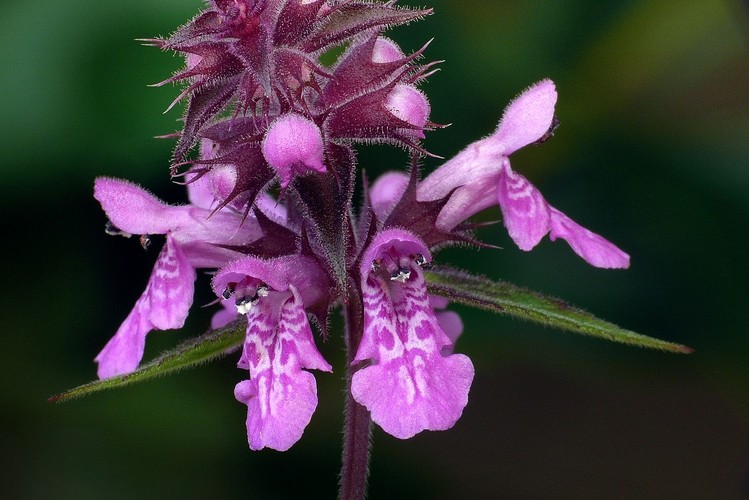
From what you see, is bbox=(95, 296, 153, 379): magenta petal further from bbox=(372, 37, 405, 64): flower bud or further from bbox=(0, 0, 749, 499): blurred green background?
bbox=(0, 0, 749, 499): blurred green background

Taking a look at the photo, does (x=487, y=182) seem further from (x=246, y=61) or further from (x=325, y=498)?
(x=325, y=498)

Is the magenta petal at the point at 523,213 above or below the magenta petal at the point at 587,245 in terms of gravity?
above

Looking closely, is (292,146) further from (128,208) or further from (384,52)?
(128,208)

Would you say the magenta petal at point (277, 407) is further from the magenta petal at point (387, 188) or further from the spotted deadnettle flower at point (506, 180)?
the magenta petal at point (387, 188)

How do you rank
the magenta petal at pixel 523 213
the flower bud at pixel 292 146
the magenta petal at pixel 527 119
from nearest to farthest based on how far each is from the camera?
1. the flower bud at pixel 292 146
2. the magenta petal at pixel 523 213
3. the magenta petal at pixel 527 119

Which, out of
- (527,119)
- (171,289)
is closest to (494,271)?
(527,119)

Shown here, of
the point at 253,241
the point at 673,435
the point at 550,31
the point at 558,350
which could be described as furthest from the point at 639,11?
the point at 253,241

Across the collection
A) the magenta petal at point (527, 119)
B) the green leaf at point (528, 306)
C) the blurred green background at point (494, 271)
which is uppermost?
the magenta petal at point (527, 119)

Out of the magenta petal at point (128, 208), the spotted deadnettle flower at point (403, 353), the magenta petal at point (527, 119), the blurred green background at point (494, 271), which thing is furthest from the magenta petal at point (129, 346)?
the blurred green background at point (494, 271)

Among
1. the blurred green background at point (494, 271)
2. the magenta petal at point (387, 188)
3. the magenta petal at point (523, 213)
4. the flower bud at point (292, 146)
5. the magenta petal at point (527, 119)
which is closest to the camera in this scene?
the flower bud at point (292, 146)
